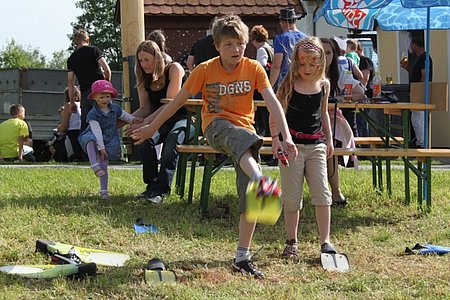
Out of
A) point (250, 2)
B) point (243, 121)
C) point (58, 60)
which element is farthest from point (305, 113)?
point (58, 60)

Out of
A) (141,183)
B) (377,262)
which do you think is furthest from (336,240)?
(141,183)

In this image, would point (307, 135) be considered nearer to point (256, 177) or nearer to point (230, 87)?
point (230, 87)

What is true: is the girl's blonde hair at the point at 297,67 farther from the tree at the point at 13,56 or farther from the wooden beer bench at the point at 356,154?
the tree at the point at 13,56

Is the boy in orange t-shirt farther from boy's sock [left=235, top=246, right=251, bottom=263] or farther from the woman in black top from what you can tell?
the woman in black top

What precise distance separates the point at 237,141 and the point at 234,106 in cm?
28

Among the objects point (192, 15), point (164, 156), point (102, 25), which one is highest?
point (102, 25)

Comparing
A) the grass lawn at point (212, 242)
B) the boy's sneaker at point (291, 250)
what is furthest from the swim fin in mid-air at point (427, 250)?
the boy's sneaker at point (291, 250)

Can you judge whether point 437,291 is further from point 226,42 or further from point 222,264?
point 226,42

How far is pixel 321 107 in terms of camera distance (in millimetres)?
6445

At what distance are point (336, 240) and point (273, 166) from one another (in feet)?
18.8

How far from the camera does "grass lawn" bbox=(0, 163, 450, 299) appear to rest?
197 inches

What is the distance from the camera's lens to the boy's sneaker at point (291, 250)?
20.0 feet

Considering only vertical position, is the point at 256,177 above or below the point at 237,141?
below

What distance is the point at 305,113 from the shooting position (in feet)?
20.9
